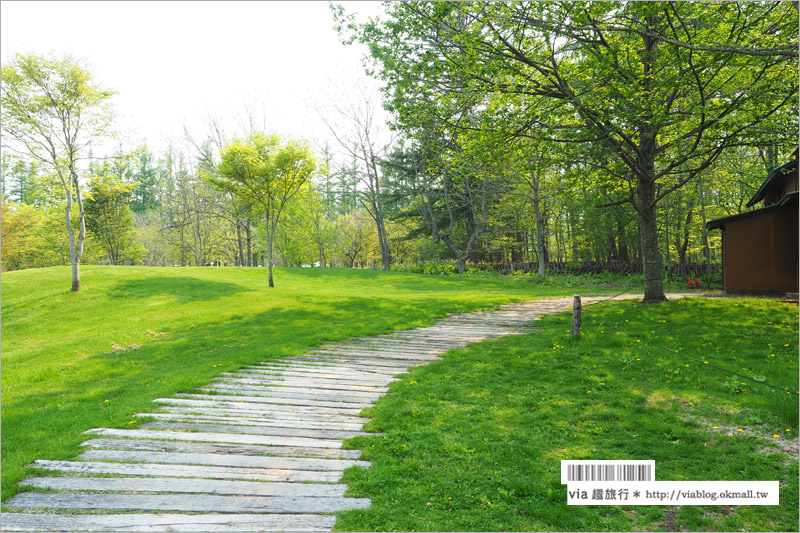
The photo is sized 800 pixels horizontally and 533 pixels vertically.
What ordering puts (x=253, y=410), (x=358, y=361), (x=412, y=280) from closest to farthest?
(x=253, y=410) < (x=358, y=361) < (x=412, y=280)

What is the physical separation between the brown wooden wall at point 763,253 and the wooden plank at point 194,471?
56.0 ft

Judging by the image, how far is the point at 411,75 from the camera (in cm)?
1012

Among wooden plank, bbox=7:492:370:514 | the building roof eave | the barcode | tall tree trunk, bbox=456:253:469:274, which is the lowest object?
wooden plank, bbox=7:492:370:514

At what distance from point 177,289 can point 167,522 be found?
52.7 feet

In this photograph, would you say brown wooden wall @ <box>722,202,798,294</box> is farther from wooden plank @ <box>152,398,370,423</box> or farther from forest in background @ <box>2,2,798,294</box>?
wooden plank @ <box>152,398,370,423</box>

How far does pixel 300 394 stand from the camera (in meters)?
5.87

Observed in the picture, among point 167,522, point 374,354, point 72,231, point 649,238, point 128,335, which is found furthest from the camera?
point 72,231

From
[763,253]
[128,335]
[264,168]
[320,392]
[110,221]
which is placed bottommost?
[320,392]

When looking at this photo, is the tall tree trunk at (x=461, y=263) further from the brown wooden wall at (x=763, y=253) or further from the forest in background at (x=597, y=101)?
the brown wooden wall at (x=763, y=253)

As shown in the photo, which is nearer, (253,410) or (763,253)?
(253,410)

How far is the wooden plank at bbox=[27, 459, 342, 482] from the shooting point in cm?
355

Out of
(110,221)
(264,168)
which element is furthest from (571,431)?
(110,221)

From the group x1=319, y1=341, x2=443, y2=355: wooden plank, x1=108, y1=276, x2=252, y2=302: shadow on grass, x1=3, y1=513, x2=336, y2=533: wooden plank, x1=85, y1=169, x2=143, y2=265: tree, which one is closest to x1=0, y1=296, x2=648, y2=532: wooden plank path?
x1=3, y1=513, x2=336, y2=533: wooden plank

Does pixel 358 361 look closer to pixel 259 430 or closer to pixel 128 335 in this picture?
pixel 259 430
